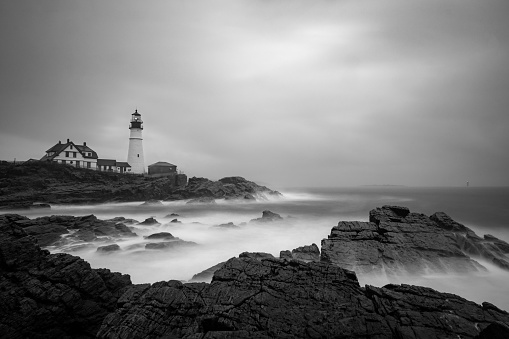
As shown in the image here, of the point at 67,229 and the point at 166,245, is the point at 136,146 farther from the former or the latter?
the point at 166,245

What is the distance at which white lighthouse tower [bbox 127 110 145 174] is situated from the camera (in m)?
44.0

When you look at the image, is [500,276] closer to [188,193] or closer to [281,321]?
[281,321]

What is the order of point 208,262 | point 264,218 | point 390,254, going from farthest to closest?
point 264,218 → point 208,262 → point 390,254

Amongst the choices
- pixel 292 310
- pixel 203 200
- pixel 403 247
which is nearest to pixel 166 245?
pixel 292 310

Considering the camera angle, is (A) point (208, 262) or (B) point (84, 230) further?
(B) point (84, 230)

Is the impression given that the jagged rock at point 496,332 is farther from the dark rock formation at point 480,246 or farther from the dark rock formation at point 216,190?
the dark rock formation at point 216,190

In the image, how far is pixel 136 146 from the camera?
44562 mm

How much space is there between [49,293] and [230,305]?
5230 mm

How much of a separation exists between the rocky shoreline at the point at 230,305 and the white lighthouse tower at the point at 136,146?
1523 inches

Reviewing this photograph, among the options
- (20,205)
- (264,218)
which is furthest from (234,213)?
(20,205)

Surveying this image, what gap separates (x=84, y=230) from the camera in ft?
50.5

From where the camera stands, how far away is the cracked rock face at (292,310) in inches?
185

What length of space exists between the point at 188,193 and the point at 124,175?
11284 millimetres

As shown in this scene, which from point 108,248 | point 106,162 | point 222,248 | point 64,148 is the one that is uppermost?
point 64,148
